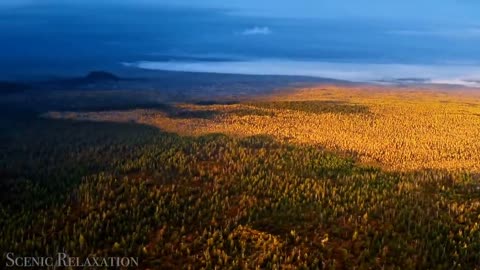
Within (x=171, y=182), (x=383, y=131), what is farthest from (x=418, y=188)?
(x=383, y=131)

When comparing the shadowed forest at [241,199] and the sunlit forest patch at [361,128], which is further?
the sunlit forest patch at [361,128]

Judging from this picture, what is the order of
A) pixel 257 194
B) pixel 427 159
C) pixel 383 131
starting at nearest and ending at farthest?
pixel 257 194 → pixel 427 159 → pixel 383 131

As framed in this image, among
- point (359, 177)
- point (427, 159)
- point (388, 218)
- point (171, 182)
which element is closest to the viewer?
point (388, 218)

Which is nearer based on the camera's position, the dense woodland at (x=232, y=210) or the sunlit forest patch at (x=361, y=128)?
the dense woodland at (x=232, y=210)

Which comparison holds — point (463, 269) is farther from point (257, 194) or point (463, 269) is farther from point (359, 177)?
point (359, 177)

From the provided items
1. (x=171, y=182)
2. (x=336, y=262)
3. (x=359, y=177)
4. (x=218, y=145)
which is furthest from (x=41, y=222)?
(x=218, y=145)

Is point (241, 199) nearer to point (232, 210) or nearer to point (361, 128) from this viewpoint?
point (232, 210)

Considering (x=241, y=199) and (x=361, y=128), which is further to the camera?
(x=361, y=128)

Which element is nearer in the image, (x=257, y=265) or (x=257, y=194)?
(x=257, y=265)

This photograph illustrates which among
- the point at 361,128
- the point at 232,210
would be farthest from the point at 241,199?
the point at 361,128
